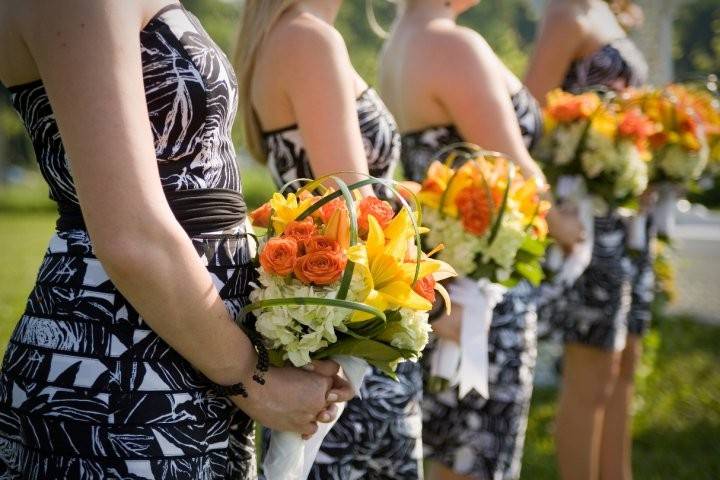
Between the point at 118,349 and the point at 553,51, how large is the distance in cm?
319

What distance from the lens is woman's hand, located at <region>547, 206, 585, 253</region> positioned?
376 centimetres

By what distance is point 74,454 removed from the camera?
1.70 meters

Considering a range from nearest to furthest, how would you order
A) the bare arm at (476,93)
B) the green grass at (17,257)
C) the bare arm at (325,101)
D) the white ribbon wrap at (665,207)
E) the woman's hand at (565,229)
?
1. the bare arm at (325,101)
2. the bare arm at (476,93)
3. the woman's hand at (565,229)
4. the white ribbon wrap at (665,207)
5. the green grass at (17,257)

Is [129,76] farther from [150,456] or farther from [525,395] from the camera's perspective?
[525,395]

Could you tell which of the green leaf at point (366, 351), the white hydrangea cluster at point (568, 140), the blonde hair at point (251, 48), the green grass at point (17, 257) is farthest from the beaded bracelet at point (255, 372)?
the green grass at point (17, 257)

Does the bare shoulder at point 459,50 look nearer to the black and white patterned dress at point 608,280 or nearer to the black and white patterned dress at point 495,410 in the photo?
the black and white patterned dress at point 495,410

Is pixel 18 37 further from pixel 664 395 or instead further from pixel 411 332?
pixel 664 395

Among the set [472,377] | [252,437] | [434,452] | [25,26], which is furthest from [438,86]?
[25,26]

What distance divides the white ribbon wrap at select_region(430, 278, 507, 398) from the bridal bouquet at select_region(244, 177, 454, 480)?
953mm

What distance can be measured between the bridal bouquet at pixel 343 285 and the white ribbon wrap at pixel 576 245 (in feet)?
6.81

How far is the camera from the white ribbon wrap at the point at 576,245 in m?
3.88

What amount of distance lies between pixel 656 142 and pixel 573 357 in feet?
3.69

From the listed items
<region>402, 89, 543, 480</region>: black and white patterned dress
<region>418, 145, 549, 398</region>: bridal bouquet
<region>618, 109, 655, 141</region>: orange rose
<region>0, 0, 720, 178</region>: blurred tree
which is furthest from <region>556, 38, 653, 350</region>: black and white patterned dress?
<region>0, 0, 720, 178</region>: blurred tree

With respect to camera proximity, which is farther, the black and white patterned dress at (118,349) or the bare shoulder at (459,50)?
the bare shoulder at (459,50)
